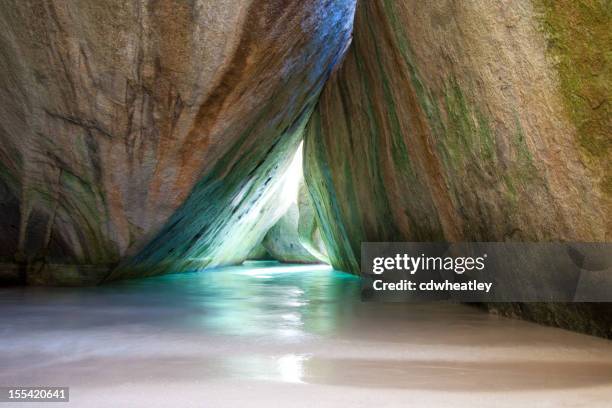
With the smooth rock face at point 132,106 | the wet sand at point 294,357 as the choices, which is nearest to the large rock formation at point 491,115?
the wet sand at point 294,357

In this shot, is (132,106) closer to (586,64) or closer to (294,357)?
(294,357)

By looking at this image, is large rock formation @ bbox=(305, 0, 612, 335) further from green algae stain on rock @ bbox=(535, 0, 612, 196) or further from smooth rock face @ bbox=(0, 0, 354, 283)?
smooth rock face @ bbox=(0, 0, 354, 283)

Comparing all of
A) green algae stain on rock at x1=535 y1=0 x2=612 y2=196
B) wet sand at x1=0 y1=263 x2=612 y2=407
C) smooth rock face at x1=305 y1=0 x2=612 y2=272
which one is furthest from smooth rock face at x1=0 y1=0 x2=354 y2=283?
green algae stain on rock at x1=535 y1=0 x2=612 y2=196

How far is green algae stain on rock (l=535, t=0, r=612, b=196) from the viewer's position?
3.54 meters

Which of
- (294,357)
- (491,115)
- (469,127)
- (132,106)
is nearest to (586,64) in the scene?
(491,115)

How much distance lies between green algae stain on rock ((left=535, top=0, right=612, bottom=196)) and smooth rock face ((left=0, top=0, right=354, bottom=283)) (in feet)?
11.1

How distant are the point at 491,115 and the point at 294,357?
2702 millimetres

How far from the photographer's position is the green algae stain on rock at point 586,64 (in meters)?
3.54

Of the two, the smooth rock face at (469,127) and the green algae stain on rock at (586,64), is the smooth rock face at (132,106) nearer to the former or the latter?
the smooth rock face at (469,127)

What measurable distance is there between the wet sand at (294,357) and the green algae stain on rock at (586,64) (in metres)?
1.49

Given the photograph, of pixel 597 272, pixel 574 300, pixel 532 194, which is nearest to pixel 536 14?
pixel 532 194

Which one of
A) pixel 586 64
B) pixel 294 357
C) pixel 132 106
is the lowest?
pixel 294 357

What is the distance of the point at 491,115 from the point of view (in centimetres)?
440

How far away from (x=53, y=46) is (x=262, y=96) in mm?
2674
